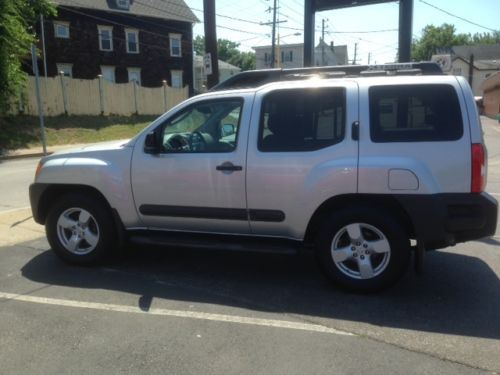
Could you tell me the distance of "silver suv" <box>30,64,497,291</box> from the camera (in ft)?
13.6

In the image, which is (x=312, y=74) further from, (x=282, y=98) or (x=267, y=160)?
(x=267, y=160)

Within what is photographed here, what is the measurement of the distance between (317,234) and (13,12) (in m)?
18.3

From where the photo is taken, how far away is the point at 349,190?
4301 mm

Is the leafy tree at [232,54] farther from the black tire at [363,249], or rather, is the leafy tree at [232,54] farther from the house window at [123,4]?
the black tire at [363,249]

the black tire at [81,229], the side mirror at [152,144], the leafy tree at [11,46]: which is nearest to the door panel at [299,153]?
the side mirror at [152,144]

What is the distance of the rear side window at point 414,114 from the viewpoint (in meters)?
4.11

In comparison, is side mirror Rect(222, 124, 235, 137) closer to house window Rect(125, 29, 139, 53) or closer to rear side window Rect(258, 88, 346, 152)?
rear side window Rect(258, 88, 346, 152)

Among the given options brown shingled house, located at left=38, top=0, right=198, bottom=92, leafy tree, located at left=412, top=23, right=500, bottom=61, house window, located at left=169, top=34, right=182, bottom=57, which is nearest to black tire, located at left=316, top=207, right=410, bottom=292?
brown shingled house, located at left=38, top=0, right=198, bottom=92

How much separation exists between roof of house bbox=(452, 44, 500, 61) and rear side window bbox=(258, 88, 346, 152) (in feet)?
266

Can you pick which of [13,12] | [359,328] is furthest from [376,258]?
[13,12]

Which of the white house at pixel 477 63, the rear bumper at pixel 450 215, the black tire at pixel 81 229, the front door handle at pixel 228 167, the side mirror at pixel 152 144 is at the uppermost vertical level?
the white house at pixel 477 63

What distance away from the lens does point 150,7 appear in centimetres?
3784

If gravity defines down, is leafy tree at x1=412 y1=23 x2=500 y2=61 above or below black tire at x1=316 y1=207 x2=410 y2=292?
above

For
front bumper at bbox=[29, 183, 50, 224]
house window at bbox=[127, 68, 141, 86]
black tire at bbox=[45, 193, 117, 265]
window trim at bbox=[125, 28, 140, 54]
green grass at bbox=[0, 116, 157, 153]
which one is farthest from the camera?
house window at bbox=[127, 68, 141, 86]
